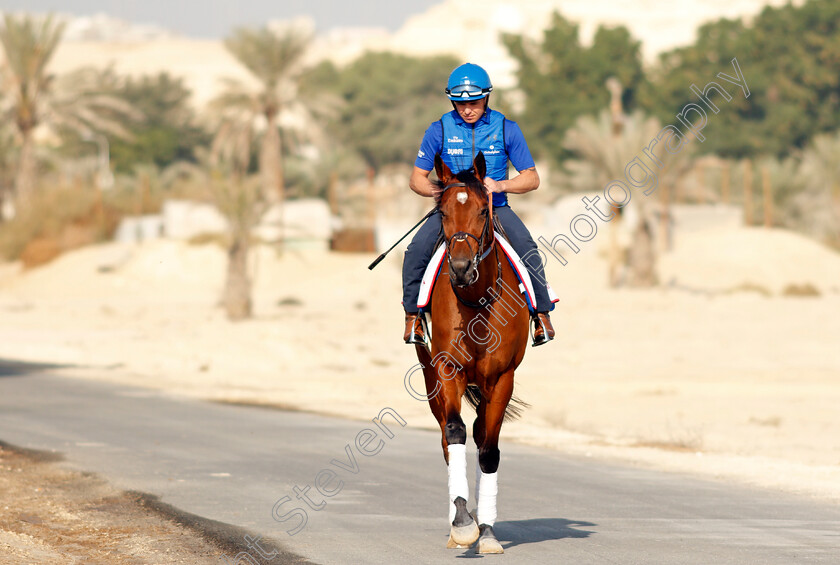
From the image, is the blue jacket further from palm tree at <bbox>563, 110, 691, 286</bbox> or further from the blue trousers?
palm tree at <bbox>563, 110, 691, 286</bbox>

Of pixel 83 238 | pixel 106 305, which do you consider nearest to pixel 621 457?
pixel 106 305

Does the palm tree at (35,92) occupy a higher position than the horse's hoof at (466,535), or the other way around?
the palm tree at (35,92)

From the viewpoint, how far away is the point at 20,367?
78.3 ft

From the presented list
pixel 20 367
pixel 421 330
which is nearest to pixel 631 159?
pixel 20 367

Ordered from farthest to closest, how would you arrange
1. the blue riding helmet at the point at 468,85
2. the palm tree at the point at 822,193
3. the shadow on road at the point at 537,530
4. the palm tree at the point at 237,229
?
1. the palm tree at the point at 822,193
2. the palm tree at the point at 237,229
3. the shadow on road at the point at 537,530
4. the blue riding helmet at the point at 468,85

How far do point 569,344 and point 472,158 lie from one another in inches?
904

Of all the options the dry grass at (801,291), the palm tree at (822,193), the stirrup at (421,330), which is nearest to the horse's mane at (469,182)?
the stirrup at (421,330)

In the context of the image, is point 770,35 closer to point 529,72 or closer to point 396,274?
point 529,72

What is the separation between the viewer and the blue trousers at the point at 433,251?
8.45m

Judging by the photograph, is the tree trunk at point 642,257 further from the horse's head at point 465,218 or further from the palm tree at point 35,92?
the horse's head at point 465,218

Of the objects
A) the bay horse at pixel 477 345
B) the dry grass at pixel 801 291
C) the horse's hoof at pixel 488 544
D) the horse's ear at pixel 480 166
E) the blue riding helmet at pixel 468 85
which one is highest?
the blue riding helmet at pixel 468 85

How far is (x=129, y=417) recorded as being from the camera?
643 inches

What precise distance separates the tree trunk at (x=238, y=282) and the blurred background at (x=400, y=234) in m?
0.07

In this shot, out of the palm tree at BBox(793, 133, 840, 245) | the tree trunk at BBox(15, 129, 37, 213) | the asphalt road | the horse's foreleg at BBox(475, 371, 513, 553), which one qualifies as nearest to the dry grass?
the palm tree at BBox(793, 133, 840, 245)
